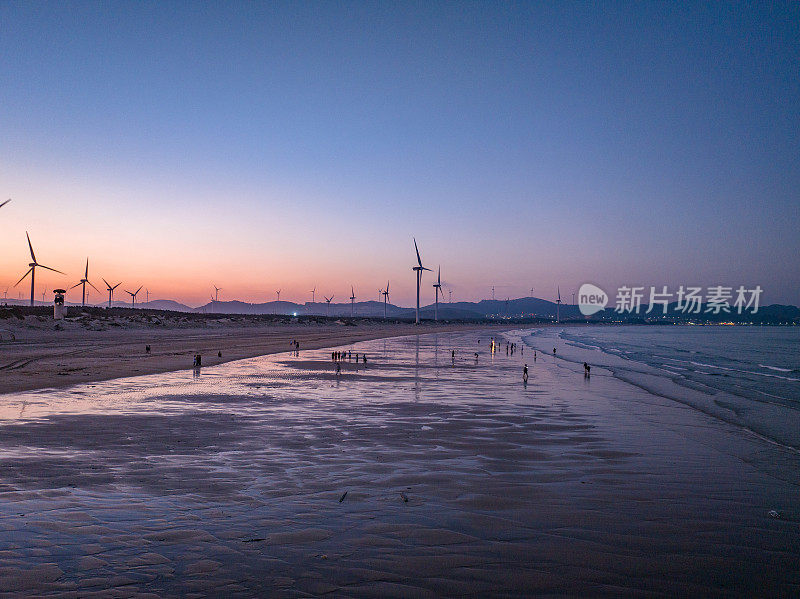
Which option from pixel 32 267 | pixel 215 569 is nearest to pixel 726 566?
pixel 215 569

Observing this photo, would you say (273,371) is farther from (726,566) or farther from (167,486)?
(726,566)

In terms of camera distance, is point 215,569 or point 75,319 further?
point 75,319

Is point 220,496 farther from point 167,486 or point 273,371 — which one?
point 273,371

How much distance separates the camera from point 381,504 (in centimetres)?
970

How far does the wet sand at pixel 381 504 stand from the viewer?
679 cm

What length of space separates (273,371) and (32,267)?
375 feet

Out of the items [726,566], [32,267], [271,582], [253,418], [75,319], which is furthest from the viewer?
[32,267]

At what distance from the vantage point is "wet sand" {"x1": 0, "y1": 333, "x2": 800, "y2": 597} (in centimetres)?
679

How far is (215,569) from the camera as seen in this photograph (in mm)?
6840

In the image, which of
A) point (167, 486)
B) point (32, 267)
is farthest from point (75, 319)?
point (167, 486)

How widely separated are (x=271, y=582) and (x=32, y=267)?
461 feet

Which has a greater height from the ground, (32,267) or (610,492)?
(32,267)

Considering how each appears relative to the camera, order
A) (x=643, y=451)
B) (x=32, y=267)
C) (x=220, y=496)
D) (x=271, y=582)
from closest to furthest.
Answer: (x=271, y=582) < (x=220, y=496) < (x=643, y=451) < (x=32, y=267)

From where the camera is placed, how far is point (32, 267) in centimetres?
12200
